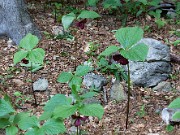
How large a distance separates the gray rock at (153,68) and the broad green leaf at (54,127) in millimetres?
1553

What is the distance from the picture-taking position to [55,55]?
4.17m

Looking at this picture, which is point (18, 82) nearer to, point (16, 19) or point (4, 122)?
point (16, 19)

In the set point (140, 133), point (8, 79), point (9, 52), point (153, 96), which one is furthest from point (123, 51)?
point (9, 52)

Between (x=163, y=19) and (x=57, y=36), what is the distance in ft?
5.59

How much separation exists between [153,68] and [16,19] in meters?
1.78

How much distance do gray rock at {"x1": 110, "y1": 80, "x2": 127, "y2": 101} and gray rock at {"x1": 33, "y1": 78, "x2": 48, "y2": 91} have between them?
702mm

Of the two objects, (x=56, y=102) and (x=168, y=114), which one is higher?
(x=56, y=102)

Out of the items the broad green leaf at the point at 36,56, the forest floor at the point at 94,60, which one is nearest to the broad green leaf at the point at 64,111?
the broad green leaf at the point at 36,56

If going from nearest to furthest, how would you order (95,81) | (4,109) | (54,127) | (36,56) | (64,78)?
(54,127)
(4,109)
(36,56)
(64,78)
(95,81)

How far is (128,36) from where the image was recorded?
2.55 metres

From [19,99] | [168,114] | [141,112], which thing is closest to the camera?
[168,114]

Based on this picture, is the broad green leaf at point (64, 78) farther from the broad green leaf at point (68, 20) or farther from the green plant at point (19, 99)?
the broad green leaf at point (68, 20)

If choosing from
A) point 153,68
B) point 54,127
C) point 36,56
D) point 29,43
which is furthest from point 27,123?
point 153,68

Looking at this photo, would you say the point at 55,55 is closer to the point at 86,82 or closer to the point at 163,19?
the point at 86,82
